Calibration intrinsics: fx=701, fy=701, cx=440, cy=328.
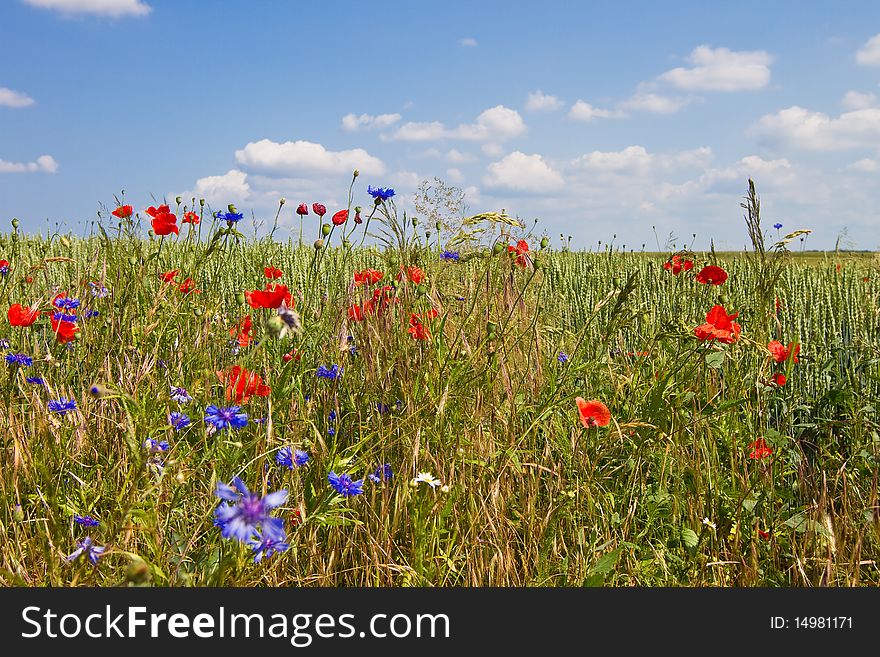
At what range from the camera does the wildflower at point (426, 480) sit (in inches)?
58.2

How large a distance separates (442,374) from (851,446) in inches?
59.2

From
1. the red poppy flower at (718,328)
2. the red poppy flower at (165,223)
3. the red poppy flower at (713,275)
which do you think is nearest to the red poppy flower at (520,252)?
the red poppy flower at (718,328)

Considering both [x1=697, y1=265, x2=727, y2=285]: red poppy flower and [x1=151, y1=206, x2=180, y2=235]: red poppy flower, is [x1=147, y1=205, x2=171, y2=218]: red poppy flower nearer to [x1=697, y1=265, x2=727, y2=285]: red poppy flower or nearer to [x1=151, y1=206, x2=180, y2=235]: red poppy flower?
[x1=151, y1=206, x2=180, y2=235]: red poppy flower

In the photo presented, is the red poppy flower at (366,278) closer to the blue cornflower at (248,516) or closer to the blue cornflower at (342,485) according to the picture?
the blue cornflower at (342,485)

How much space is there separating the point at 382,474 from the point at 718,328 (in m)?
0.95

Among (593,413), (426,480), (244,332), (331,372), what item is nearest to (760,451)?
(593,413)

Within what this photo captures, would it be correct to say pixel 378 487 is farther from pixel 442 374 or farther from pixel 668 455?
pixel 668 455

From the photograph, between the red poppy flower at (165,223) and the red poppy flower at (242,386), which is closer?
the red poppy flower at (242,386)

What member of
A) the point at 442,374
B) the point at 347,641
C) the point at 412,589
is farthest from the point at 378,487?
the point at 347,641

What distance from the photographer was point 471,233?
1785 mm

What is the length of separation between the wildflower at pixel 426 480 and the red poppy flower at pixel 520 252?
0.71 m

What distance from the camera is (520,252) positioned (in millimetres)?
2012

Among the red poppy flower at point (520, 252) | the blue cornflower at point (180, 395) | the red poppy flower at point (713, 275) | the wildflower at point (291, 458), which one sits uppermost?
the red poppy flower at point (520, 252)

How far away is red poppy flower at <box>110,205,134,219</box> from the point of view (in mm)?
2606
